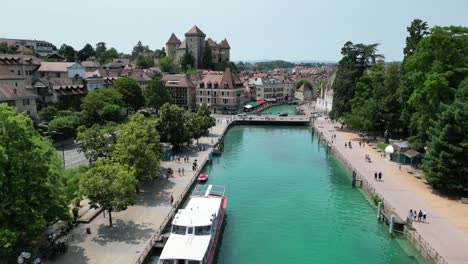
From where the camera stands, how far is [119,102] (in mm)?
85438

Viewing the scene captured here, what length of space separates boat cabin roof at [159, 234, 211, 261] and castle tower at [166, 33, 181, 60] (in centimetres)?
16925

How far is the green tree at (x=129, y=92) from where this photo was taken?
94.1 m

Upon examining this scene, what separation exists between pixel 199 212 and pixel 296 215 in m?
12.1

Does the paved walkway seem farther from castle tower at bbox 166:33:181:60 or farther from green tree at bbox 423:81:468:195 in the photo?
castle tower at bbox 166:33:181:60

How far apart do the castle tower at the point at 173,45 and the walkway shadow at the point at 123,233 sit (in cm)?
16420

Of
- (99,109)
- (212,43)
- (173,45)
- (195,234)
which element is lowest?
(195,234)

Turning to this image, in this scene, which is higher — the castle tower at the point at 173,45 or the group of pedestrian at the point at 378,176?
the castle tower at the point at 173,45

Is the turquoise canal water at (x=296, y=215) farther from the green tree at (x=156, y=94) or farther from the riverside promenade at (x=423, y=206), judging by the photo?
the green tree at (x=156, y=94)

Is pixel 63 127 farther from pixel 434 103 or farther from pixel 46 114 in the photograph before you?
pixel 434 103

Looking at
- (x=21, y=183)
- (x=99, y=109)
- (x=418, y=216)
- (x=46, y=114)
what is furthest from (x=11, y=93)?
→ (x=418, y=216)

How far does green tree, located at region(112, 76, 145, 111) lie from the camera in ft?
309

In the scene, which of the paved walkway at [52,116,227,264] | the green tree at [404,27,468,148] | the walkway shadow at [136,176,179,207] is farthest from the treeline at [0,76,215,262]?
the green tree at [404,27,468,148]

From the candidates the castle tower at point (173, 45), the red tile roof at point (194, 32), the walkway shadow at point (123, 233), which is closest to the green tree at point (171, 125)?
the walkway shadow at point (123, 233)

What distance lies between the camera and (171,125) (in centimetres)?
6038
